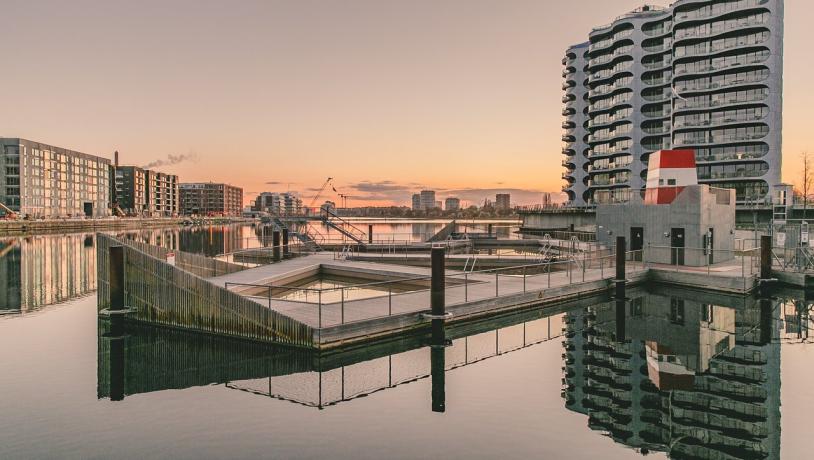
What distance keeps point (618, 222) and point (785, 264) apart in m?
Answer: 10.6

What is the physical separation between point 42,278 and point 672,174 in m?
48.1

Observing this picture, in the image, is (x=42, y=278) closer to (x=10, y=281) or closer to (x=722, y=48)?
(x=10, y=281)

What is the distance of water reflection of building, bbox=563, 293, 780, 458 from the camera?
1205cm

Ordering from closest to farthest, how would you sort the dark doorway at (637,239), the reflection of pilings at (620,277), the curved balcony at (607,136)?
the reflection of pilings at (620,277) → the dark doorway at (637,239) → the curved balcony at (607,136)

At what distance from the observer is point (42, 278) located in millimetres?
37562

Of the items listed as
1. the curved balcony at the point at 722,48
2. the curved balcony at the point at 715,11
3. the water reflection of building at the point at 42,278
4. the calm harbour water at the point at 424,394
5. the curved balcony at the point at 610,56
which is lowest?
the calm harbour water at the point at 424,394

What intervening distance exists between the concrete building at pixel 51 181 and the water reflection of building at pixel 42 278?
95.9 m

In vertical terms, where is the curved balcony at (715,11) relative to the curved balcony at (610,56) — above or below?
above

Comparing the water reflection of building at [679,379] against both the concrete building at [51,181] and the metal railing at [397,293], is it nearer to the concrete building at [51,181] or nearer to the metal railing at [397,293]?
the metal railing at [397,293]

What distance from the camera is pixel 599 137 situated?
349 ft

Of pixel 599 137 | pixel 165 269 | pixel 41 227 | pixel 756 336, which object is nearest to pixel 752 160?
pixel 599 137

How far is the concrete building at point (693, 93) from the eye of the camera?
80.4 m

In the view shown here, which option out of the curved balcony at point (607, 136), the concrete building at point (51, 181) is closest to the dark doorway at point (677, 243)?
the curved balcony at point (607, 136)

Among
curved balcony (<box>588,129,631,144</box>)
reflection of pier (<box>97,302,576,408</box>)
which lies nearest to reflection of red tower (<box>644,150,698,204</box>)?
reflection of pier (<box>97,302,576,408</box>)
